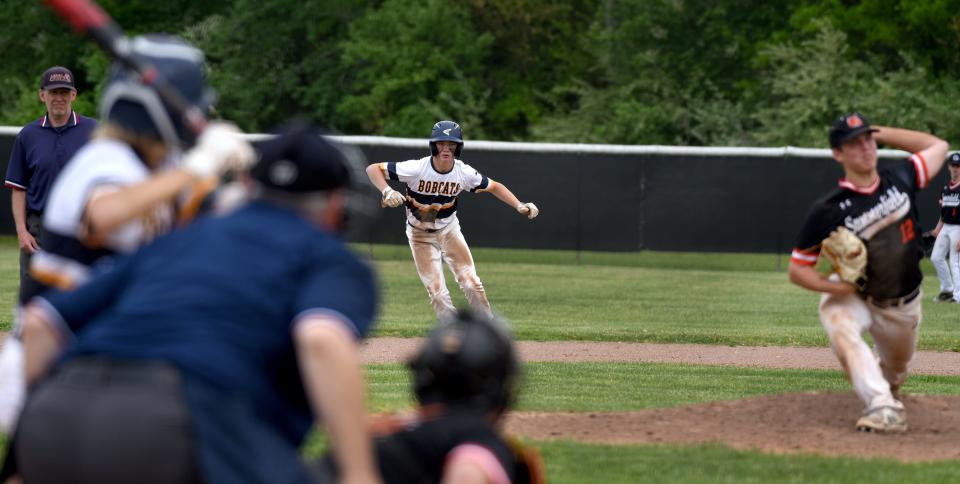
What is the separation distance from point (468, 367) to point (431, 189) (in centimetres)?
1069

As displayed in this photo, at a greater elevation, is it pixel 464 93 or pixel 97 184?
pixel 97 184

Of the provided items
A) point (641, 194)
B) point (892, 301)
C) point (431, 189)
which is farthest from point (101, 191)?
point (641, 194)

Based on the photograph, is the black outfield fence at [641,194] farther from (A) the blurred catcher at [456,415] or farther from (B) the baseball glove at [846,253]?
(A) the blurred catcher at [456,415]

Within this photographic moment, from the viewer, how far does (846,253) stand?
26.6 ft

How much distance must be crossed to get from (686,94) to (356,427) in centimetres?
3384

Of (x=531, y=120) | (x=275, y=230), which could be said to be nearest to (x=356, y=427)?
(x=275, y=230)

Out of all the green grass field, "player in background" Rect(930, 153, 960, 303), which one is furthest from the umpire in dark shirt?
"player in background" Rect(930, 153, 960, 303)

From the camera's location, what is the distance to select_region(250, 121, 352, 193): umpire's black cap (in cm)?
373

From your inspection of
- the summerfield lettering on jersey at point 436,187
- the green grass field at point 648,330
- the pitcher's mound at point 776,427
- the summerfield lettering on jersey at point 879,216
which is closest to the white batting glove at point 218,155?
the green grass field at point 648,330

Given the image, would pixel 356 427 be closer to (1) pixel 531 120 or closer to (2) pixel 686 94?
(2) pixel 686 94

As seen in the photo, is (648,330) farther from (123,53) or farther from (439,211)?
(123,53)

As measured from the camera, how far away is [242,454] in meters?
3.51

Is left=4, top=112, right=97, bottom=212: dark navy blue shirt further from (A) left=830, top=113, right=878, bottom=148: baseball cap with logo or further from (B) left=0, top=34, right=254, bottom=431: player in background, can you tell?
(B) left=0, top=34, right=254, bottom=431: player in background

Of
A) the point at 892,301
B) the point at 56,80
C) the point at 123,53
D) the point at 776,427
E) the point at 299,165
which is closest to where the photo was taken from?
the point at 299,165
